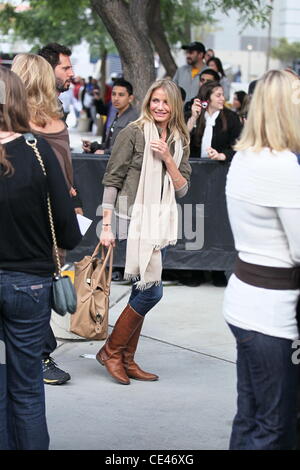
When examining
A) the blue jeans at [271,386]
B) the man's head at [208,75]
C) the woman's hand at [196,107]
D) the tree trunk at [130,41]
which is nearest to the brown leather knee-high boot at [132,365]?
the blue jeans at [271,386]

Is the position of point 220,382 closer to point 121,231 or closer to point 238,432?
point 121,231

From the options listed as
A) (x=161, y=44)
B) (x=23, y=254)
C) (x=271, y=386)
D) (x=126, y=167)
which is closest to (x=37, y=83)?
(x=126, y=167)

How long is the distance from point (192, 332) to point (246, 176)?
3621 millimetres

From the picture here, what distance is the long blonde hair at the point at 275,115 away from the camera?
3332mm

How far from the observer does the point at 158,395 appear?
17.6 ft

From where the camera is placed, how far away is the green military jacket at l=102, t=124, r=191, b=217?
5.43m

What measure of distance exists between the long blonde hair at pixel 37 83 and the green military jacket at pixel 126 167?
29.3 inches

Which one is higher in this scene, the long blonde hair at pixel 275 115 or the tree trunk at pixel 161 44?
the tree trunk at pixel 161 44

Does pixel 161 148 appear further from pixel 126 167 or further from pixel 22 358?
pixel 22 358

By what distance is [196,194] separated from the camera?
8.33m

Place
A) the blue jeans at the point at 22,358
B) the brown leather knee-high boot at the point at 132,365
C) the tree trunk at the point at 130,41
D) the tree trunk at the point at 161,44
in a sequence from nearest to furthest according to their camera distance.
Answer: the blue jeans at the point at 22,358, the brown leather knee-high boot at the point at 132,365, the tree trunk at the point at 130,41, the tree trunk at the point at 161,44

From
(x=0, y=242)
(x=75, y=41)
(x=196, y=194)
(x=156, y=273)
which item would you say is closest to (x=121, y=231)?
(x=156, y=273)

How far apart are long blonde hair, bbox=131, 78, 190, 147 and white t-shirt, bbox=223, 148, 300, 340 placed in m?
2.06

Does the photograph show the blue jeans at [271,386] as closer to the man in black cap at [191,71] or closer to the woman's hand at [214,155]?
the woman's hand at [214,155]
